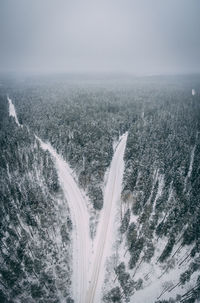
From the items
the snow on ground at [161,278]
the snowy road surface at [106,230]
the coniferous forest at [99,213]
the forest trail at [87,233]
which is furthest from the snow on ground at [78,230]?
the snow on ground at [161,278]

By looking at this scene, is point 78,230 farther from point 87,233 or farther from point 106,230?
point 106,230

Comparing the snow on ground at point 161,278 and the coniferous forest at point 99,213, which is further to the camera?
the coniferous forest at point 99,213

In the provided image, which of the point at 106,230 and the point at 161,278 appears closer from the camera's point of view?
the point at 161,278

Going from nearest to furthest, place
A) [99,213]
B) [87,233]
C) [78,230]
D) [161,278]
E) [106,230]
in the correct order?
[161,278]
[87,233]
[78,230]
[106,230]
[99,213]

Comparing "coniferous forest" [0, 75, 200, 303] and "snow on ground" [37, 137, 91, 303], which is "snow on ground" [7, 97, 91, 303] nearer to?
"snow on ground" [37, 137, 91, 303]

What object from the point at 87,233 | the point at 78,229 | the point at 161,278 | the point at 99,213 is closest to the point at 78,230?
the point at 78,229

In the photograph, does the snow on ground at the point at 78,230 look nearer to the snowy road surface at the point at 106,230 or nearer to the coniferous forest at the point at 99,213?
the coniferous forest at the point at 99,213

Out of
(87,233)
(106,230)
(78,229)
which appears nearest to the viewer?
(87,233)

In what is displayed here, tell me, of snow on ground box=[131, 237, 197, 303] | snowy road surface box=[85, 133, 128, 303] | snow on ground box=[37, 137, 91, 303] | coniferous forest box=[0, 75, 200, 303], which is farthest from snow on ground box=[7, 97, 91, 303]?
snow on ground box=[131, 237, 197, 303]

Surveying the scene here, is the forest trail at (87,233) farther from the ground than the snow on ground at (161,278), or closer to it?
farther from the ground
